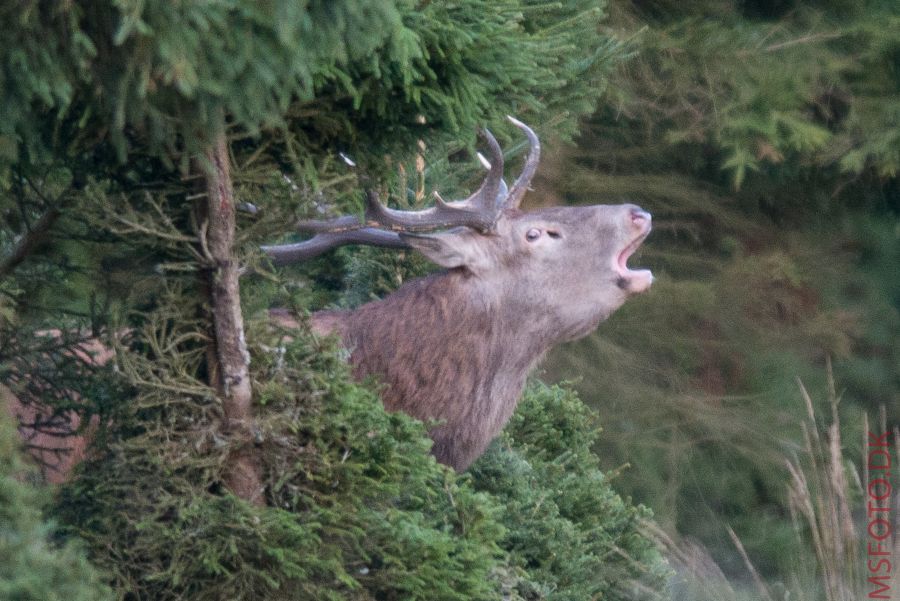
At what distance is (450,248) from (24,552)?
109 inches

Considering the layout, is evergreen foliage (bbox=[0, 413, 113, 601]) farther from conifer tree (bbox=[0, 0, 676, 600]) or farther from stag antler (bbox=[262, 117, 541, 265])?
stag antler (bbox=[262, 117, 541, 265])

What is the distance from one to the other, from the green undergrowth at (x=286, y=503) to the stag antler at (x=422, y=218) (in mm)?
1016

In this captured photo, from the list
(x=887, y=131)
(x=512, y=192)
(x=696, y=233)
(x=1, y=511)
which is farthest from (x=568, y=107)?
(x=696, y=233)

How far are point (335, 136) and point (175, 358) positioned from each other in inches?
30.2

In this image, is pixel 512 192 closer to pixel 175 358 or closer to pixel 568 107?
pixel 568 107

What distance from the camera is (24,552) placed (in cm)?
256

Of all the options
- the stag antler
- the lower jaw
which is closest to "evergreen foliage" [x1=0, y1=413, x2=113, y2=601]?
the stag antler

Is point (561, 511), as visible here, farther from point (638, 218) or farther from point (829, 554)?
point (829, 554)

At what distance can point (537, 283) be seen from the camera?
5270 millimetres

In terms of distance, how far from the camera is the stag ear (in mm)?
5074

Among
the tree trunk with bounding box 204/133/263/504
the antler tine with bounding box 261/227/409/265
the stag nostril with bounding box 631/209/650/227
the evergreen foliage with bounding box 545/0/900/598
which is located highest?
the tree trunk with bounding box 204/133/263/504

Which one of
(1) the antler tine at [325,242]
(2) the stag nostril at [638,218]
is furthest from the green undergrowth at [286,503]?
(2) the stag nostril at [638,218]

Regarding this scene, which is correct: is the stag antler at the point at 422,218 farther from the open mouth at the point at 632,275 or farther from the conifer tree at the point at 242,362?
the conifer tree at the point at 242,362

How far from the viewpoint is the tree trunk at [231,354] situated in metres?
3.47
